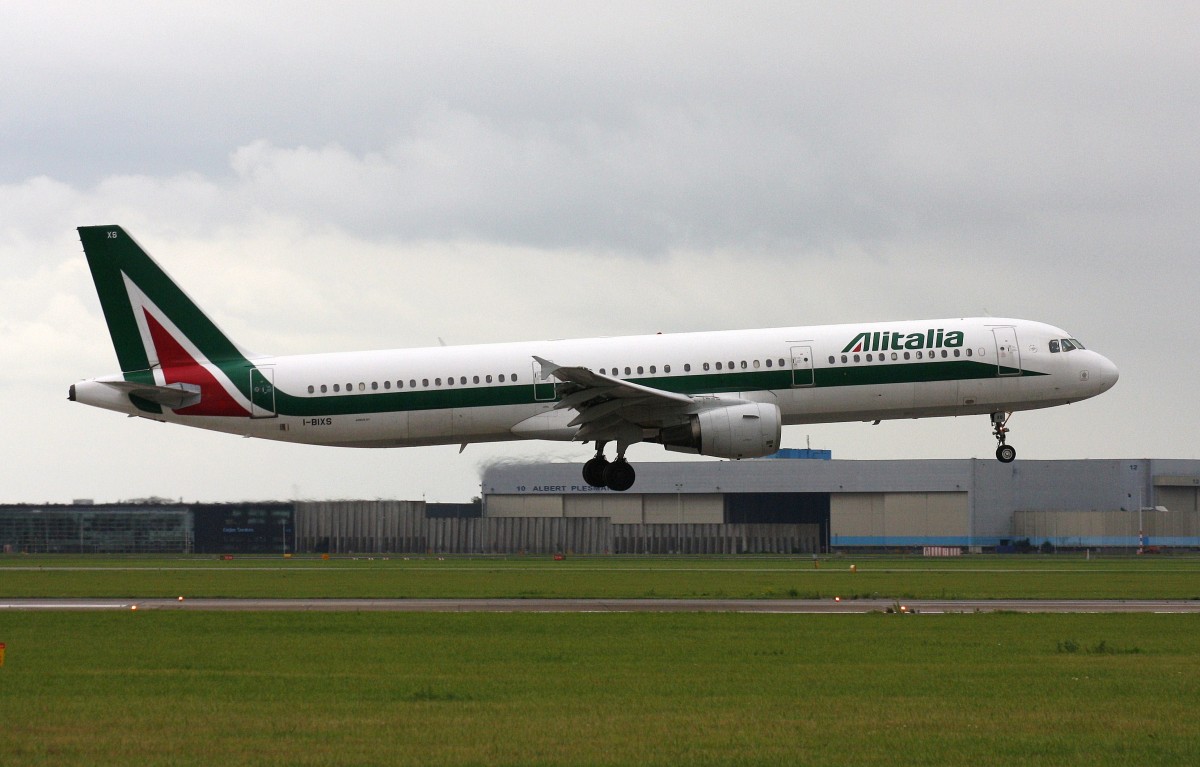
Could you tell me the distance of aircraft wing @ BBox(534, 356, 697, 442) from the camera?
139ft

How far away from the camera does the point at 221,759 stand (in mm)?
15578

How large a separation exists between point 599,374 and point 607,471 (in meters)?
4.52

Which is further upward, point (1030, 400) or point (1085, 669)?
point (1030, 400)

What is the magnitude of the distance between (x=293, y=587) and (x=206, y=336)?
8.60 meters

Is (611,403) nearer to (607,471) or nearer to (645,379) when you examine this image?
(645,379)

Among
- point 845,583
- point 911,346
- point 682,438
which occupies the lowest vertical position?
point 845,583

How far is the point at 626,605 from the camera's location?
37.8 metres

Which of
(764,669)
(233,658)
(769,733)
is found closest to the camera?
(769,733)

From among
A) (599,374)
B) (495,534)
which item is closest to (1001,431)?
(599,374)

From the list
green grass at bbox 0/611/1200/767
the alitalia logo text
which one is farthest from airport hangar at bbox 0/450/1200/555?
green grass at bbox 0/611/1200/767

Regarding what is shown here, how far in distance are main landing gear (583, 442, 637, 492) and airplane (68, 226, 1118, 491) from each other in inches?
1.8

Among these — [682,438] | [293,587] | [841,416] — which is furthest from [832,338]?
[293,587]

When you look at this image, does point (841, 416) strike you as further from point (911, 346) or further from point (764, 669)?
point (764, 669)

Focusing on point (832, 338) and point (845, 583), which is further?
point (845, 583)
